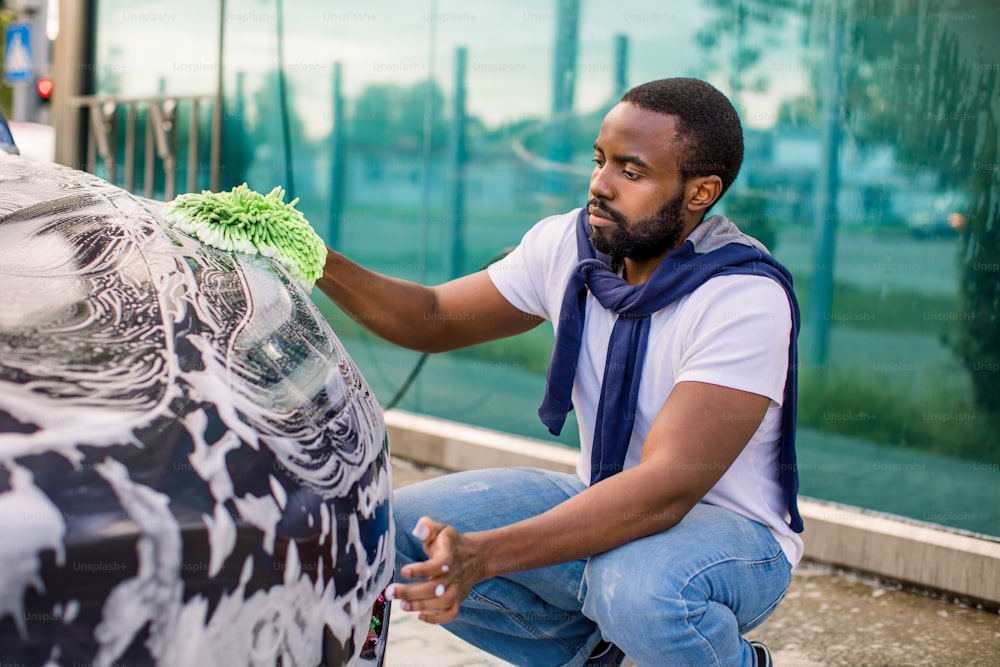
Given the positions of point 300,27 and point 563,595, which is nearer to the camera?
point 563,595

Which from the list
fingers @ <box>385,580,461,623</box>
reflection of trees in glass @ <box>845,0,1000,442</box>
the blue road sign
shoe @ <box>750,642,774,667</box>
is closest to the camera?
fingers @ <box>385,580,461,623</box>

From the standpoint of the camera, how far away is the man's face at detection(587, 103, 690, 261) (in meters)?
2.02

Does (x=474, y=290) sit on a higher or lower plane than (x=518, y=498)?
higher

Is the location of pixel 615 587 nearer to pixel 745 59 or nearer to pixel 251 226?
pixel 251 226

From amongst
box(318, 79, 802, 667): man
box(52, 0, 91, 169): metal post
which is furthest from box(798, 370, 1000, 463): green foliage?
box(52, 0, 91, 169): metal post

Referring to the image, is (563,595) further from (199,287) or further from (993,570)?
(993,570)

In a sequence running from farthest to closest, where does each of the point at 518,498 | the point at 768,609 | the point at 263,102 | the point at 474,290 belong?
the point at 263,102 < the point at 474,290 < the point at 518,498 < the point at 768,609

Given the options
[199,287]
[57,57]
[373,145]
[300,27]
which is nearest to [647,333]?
[199,287]

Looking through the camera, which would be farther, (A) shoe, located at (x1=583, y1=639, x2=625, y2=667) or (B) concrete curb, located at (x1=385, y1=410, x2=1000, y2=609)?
(B) concrete curb, located at (x1=385, y1=410, x2=1000, y2=609)

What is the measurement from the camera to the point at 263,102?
16.9 feet

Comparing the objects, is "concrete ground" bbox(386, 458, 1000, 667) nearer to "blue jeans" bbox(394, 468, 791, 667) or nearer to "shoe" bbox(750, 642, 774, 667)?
"blue jeans" bbox(394, 468, 791, 667)

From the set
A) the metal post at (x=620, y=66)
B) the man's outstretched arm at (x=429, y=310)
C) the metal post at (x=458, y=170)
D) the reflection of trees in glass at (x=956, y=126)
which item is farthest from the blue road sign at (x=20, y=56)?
the man's outstretched arm at (x=429, y=310)

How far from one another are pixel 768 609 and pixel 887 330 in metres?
1.66

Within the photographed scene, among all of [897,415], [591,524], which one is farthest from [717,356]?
[897,415]
